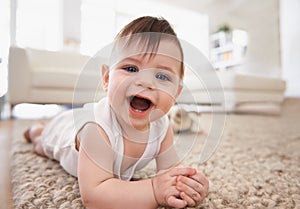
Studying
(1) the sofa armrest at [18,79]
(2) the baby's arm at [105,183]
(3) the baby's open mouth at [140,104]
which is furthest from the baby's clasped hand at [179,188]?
(1) the sofa armrest at [18,79]

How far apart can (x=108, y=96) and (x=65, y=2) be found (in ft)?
10.3

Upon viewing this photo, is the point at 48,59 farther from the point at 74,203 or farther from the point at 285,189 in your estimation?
the point at 285,189

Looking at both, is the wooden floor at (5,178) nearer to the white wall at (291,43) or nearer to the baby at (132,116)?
the baby at (132,116)

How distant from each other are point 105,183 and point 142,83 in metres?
0.15

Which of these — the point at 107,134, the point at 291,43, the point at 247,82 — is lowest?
the point at 107,134

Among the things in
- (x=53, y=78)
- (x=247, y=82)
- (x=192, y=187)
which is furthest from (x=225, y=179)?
(x=247, y=82)

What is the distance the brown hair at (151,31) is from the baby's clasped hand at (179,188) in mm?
152

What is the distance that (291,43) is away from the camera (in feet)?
10.0

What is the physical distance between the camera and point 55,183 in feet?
1.49

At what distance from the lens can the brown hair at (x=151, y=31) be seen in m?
0.32

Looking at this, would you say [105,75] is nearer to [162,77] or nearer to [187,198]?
[162,77]

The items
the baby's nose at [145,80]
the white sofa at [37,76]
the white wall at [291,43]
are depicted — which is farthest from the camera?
the white wall at [291,43]

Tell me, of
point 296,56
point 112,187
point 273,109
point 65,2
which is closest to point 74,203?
point 112,187

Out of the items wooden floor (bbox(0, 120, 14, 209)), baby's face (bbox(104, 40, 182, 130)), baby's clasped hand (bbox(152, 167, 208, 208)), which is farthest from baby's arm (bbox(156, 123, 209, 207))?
wooden floor (bbox(0, 120, 14, 209))
